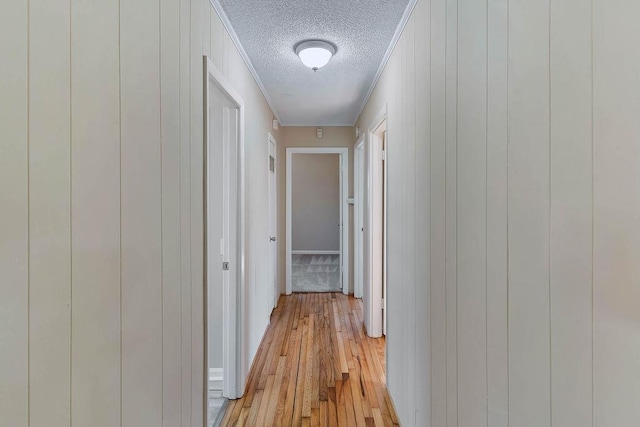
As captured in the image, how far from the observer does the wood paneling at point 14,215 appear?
0.59m

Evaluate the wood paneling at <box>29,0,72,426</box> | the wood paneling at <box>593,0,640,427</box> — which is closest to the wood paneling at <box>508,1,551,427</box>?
the wood paneling at <box>593,0,640,427</box>

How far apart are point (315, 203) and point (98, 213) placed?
7.60 meters

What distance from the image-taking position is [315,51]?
2.14 metres

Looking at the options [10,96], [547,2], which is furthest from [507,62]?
[10,96]

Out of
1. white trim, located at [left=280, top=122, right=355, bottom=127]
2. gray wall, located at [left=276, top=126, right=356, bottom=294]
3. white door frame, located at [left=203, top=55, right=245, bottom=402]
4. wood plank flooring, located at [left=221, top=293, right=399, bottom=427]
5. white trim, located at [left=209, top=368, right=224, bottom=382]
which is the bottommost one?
wood plank flooring, located at [left=221, top=293, right=399, bottom=427]

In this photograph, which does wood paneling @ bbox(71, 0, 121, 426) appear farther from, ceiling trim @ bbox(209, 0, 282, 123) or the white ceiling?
the white ceiling

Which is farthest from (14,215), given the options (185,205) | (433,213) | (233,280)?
(233,280)

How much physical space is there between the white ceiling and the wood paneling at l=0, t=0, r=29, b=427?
4.44ft

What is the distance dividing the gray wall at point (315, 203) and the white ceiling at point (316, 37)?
4.85 m

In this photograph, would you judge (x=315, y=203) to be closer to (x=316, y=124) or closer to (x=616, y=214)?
(x=316, y=124)

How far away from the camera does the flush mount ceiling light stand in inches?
84.3

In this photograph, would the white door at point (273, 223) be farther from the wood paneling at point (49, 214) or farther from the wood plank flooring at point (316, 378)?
the wood paneling at point (49, 214)

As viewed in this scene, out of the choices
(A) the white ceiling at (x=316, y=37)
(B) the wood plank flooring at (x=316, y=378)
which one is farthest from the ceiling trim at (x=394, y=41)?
(B) the wood plank flooring at (x=316, y=378)

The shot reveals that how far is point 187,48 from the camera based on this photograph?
1376mm
